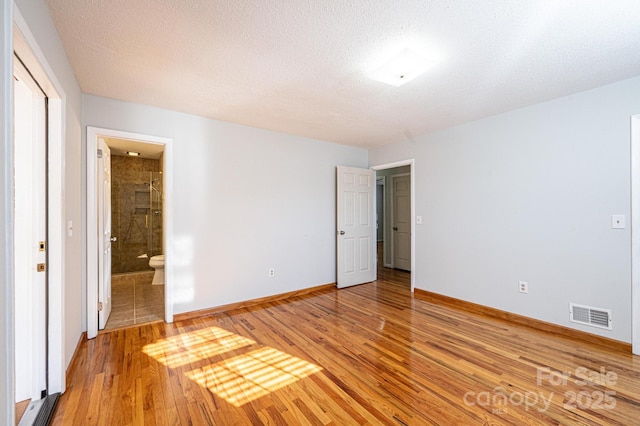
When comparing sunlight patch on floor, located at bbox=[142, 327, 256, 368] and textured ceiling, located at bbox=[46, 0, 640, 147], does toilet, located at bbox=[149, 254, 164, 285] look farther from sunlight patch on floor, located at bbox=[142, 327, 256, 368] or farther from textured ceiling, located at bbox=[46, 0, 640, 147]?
textured ceiling, located at bbox=[46, 0, 640, 147]

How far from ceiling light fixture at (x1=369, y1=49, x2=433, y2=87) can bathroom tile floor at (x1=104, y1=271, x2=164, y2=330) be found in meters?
3.45

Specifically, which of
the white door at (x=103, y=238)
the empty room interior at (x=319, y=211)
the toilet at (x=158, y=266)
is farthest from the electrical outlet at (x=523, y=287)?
the toilet at (x=158, y=266)

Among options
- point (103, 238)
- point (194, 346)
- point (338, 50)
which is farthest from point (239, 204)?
point (338, 50)

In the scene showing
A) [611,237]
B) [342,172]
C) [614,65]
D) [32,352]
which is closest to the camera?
[32,352]

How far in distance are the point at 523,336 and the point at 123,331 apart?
13.4ft

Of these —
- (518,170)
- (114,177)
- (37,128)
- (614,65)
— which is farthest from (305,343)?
(114,177)

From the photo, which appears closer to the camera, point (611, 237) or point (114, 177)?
point (611, 237)

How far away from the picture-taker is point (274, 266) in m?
3.94

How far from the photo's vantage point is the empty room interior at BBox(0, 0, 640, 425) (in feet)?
5.48

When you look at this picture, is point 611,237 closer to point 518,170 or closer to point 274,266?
point 518,170

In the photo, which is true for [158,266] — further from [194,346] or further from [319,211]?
[319,211]

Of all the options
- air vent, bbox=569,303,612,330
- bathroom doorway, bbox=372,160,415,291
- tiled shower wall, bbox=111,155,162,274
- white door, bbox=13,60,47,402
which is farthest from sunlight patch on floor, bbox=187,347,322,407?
tiled shower wall, bbox=111,155,162,274

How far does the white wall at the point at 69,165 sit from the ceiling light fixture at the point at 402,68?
2.08 metres

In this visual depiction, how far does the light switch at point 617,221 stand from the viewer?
8.11 feet
